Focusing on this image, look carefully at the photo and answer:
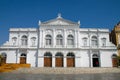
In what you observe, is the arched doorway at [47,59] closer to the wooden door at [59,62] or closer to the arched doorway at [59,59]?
the arched doorway at [59,59]

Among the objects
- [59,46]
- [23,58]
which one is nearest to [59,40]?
[59,46]

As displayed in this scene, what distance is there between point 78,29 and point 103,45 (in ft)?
21.5

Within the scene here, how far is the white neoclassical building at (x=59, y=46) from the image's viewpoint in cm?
4147

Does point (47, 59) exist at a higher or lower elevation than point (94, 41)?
lower

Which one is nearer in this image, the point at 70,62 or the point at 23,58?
the point at 70,62

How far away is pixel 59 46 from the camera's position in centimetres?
4178

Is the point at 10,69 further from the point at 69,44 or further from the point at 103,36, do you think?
the point at 103,36

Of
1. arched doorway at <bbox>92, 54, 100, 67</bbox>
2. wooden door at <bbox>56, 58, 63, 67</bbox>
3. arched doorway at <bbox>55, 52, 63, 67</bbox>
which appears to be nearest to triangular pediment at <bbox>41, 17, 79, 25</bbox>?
arched doorway at <bbox>55, 52, 63, 67</bbox>

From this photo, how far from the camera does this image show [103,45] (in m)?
43.2

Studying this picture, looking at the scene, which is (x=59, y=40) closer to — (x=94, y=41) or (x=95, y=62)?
(x=94, y=41)

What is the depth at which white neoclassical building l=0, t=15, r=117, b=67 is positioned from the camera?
4147cm

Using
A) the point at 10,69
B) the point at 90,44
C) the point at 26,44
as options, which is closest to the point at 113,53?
the point at 90,44

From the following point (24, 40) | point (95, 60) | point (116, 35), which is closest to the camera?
point (24, 40)

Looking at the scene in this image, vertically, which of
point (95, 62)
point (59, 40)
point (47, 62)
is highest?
point (59, 40)
